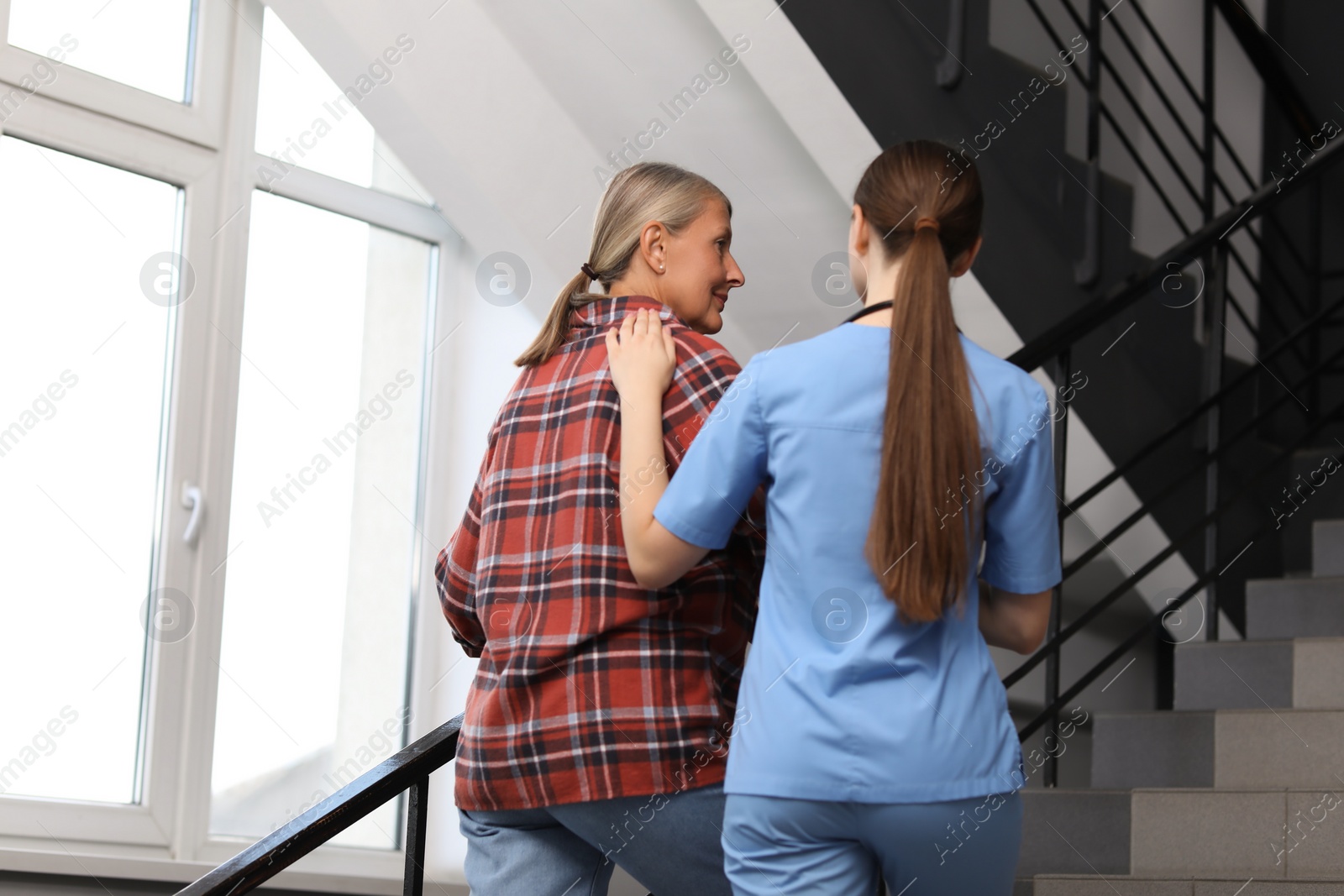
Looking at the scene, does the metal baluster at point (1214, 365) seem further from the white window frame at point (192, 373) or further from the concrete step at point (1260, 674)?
the white window frame at point (192, 373)

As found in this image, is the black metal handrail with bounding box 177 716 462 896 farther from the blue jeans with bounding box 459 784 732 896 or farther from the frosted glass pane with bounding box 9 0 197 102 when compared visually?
the frosted glass pane with bounding box 9 0 197 102

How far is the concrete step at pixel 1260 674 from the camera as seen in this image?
256 cm

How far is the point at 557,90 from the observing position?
2.80m

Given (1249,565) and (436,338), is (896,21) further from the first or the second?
(1249,565)

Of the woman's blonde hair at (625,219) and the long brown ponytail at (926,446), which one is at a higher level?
the woman's blonde hair at (625,219)

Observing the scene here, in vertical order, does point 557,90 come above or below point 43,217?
below

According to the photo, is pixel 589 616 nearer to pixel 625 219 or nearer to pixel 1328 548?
pixel 625 219

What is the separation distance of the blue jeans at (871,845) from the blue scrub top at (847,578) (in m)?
0.01

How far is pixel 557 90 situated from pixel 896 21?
79cm

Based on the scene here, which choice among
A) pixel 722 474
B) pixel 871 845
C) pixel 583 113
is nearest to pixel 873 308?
pixel 722 474

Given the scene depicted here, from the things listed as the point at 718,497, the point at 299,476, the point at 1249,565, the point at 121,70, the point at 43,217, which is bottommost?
the point at 1249,565

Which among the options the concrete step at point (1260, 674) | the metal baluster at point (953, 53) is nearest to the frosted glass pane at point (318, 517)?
the metal baluster at point (953, 53)

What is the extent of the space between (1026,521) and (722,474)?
0.88 ft

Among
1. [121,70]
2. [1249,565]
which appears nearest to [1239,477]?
[1249,565]
